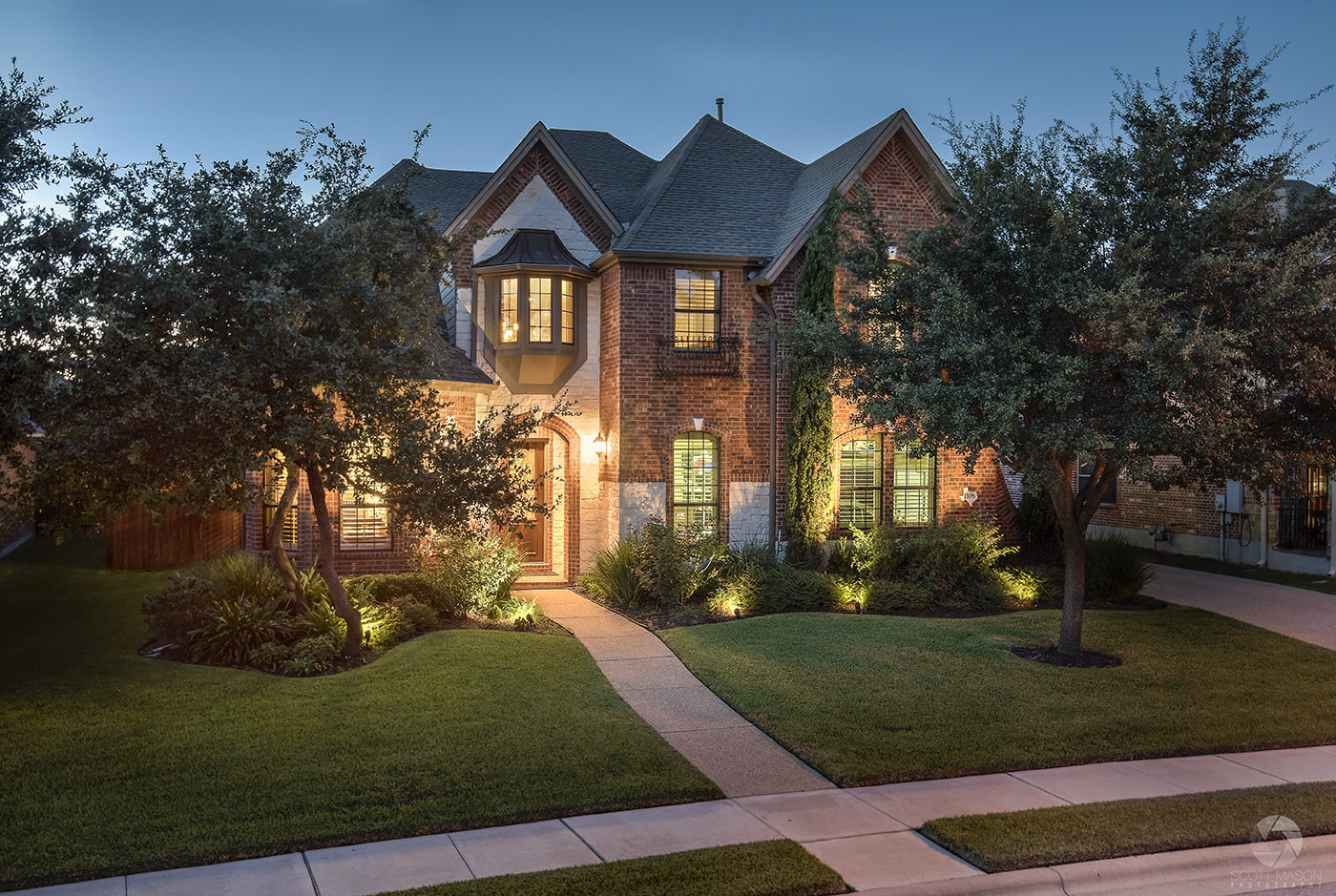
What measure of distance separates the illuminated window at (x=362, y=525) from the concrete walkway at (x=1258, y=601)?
13754 mm

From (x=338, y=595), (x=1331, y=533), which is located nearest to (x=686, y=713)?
(x=338, y=595)

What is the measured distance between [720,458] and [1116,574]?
724 cm

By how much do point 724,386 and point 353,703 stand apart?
10.5 meters

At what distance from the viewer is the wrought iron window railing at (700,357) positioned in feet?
61.1

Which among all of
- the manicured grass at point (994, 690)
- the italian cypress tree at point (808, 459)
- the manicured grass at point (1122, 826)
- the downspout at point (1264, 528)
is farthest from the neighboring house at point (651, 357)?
the manicured grass at point (1122, 826)

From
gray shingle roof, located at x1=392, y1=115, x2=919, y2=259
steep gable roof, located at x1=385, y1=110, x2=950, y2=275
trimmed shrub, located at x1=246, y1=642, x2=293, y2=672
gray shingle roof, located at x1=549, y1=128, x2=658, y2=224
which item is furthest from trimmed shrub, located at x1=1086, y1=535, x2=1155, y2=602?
trimmed shrub, located at x1=246, y1=642, x2=293, y2=672

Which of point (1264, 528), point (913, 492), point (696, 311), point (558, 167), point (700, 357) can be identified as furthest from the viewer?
point (1264, 528)

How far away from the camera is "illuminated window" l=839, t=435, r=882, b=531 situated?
19422mm

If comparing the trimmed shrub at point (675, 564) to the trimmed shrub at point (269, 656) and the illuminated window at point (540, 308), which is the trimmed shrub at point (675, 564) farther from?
the trimmed shrub at point (269, 656)

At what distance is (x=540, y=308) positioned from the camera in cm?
1894

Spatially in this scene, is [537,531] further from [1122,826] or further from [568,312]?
[1122,826]

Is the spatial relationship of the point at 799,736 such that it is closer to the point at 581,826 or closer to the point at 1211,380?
the point at 581,826

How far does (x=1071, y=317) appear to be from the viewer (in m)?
11.3

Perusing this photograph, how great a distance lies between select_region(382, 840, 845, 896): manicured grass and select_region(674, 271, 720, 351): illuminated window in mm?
12935
